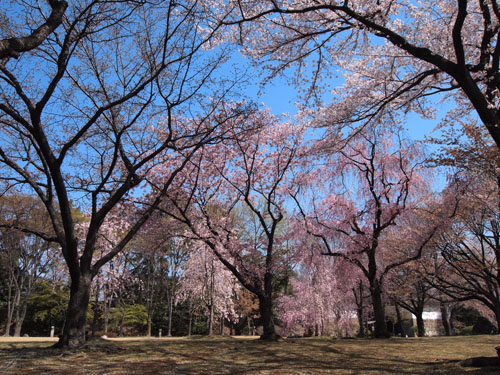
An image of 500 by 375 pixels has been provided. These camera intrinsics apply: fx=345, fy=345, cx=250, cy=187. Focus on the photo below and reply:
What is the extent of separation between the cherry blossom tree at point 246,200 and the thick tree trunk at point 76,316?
3812mm

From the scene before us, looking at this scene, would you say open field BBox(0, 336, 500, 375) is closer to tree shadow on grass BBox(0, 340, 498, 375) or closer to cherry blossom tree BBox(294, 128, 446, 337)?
tree shadow on grass BBox(0, 340, 498, 375)

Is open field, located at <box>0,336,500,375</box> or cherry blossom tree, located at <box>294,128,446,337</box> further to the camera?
cherry blossom tree, located at <box>294,128,446,337</box>

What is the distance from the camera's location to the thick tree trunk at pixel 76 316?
8023mm

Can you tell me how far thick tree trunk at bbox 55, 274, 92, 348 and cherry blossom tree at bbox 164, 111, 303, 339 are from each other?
381cm

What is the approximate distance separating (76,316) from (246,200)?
6.84 metres

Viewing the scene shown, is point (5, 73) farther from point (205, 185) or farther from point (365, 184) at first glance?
point (365, 184)

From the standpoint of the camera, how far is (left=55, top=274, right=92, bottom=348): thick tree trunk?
8023mm

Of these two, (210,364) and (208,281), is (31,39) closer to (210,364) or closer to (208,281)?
(210,364)

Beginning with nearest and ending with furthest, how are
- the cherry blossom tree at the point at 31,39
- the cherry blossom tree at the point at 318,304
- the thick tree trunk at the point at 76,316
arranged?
the cherry blossom tree at the point at 31,39 → the thick tree trunk at the point at 76,316 → the cherry blossom tree at the point at 318,304

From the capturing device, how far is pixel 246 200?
1313 centimetres

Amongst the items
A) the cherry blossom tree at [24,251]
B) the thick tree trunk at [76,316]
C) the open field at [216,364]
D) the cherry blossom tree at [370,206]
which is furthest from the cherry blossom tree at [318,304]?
the cherry blossom tree at [24,251]

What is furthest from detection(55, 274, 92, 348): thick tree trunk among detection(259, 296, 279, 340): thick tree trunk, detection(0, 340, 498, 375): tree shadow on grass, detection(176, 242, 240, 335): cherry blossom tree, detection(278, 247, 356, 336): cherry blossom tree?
detection(278, 247, 356, 336): cherry blossom tree

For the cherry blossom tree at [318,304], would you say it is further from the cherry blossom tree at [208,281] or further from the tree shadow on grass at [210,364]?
the tree shadow on grass at [210,364]

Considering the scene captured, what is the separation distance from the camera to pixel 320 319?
2258 cm
